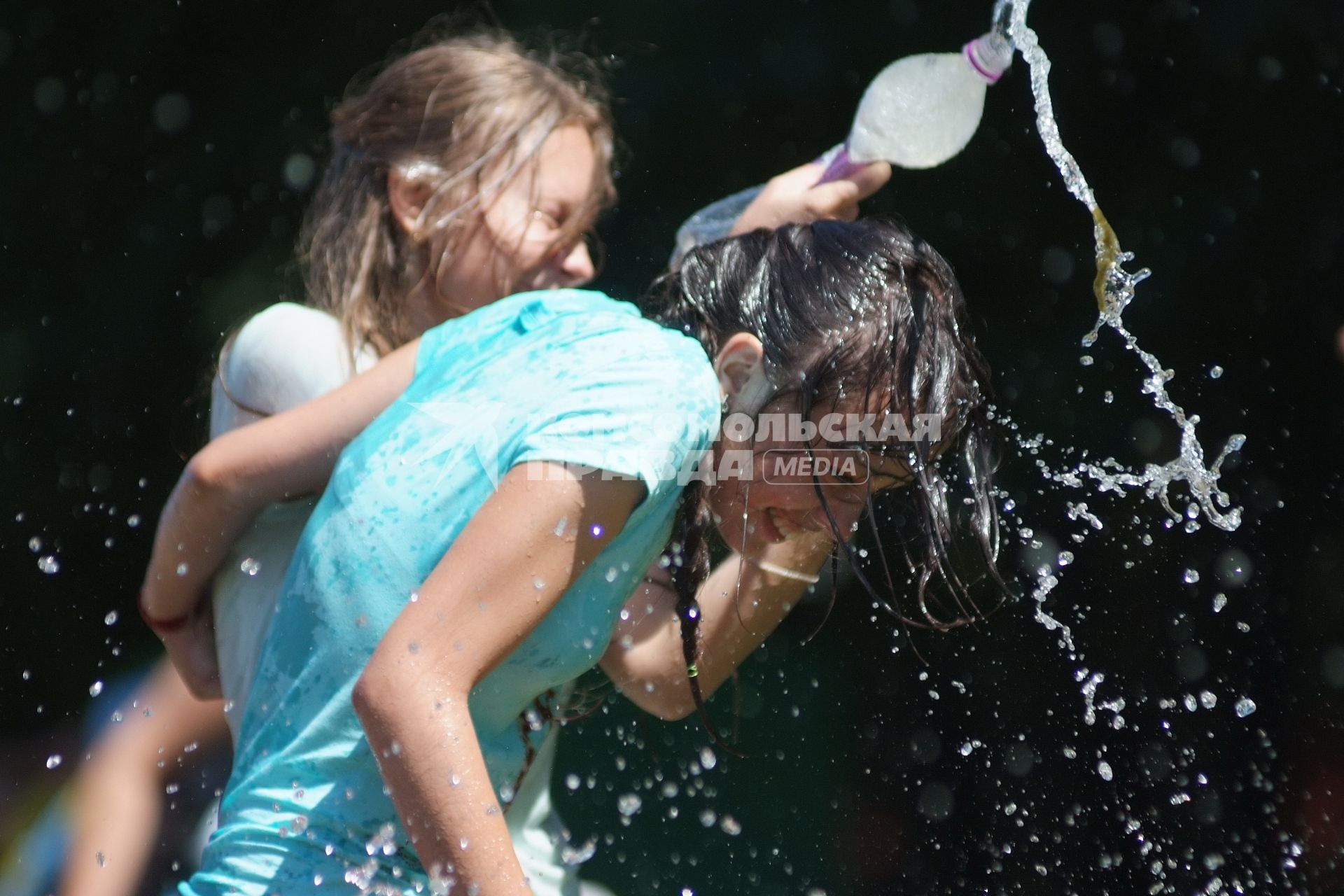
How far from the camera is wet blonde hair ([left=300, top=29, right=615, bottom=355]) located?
6.91 ft

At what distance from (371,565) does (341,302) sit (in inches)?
34.7

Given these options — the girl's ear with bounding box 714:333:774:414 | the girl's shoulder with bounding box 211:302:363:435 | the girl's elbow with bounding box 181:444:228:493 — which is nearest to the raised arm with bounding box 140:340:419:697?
the girl's elbow with bounding box 181:444:228:493

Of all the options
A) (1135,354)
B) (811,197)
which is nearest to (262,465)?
(811,197)

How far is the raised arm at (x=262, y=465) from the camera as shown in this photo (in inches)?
59.1

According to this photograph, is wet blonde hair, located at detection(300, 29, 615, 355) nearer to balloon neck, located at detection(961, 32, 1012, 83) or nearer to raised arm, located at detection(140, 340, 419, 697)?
raised arm, located at detection(140, 340, 419, 697)

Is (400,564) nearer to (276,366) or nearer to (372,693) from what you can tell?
(372,693)

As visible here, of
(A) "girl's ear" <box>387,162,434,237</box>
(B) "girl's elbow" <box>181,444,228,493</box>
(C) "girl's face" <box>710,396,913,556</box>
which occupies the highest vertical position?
(B) "girl's elbow" <box>181,444,228,493</box>

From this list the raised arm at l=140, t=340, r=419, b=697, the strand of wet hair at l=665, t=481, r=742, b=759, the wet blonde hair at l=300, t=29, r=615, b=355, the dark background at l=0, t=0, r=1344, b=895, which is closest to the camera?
the raised arm at l=140, t=340, r=419, b=697

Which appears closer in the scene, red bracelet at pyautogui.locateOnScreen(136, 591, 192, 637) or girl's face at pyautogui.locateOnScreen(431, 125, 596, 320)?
red bracelet at pyautogui.locateOnScreen(136, 591, 192, 637)

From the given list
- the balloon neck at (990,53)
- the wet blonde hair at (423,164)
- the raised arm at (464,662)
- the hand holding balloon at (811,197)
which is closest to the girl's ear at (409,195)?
the wet blonde hair at (423,164)

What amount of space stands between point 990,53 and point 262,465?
1.45 meters

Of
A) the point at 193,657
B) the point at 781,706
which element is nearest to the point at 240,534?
the point at 193,657

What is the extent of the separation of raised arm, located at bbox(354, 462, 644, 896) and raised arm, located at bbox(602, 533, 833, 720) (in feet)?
2.70

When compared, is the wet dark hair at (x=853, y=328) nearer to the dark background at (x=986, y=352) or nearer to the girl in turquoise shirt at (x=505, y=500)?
the girl in turquoise shirt at (x=505, y=500)
